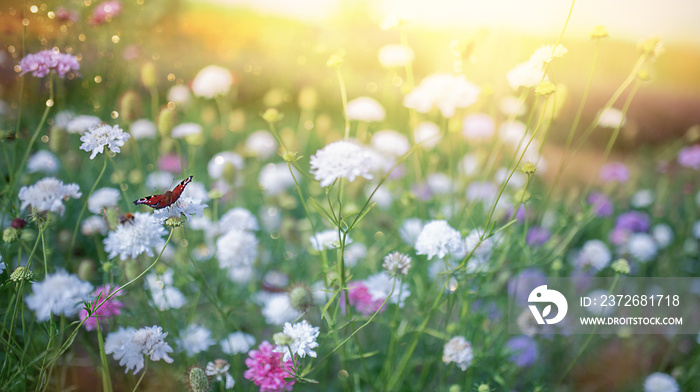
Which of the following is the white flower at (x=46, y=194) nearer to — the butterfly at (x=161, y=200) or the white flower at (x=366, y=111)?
the butterfly at (x=161, y=200)

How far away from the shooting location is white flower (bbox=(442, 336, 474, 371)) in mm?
964

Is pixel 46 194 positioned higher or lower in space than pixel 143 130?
higher

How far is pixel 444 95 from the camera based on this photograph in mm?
1237

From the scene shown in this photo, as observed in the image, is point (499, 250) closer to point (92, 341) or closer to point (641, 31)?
point (92, 341)

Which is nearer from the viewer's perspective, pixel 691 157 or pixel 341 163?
pixel 341 163

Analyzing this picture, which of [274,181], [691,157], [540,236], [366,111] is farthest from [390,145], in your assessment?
[691,157]

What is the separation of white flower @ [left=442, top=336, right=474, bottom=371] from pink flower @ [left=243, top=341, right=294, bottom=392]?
0.34 meters

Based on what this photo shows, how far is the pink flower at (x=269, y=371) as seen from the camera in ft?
2.73

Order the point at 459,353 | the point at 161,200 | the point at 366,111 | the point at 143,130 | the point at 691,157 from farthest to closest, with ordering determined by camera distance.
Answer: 1. the point at 691,157
2. the point at 143,130
3. the point at 366,111
4. the point at 459,353
5. the point at 161,200

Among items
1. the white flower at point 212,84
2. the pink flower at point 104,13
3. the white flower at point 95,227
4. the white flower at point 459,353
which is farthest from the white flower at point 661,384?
the pink flower at point 104,13

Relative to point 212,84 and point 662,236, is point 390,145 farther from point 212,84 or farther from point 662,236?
point 662,236

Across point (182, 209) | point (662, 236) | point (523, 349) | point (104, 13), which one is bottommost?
point (523, 349)

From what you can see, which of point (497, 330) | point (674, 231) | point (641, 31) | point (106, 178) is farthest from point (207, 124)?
point (674, 231)

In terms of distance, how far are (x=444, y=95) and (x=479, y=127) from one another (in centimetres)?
75
